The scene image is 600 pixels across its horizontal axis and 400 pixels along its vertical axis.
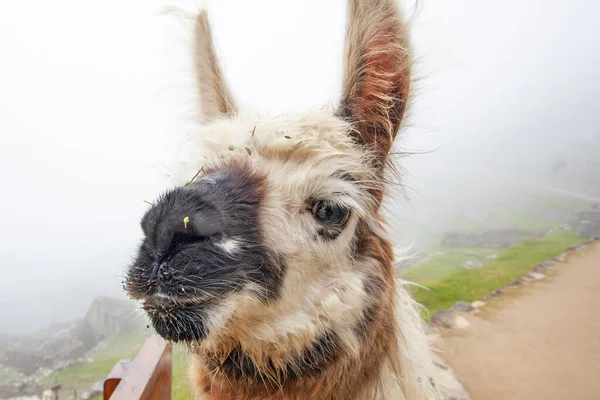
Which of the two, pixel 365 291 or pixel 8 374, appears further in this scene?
pixel 8 374

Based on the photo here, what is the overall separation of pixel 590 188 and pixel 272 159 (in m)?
22.0

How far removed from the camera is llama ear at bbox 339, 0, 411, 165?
1.49m

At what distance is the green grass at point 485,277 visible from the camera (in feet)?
25.2

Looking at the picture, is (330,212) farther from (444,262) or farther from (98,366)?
(444,262)

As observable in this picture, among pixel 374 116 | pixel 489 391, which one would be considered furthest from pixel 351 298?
pixel 489 391

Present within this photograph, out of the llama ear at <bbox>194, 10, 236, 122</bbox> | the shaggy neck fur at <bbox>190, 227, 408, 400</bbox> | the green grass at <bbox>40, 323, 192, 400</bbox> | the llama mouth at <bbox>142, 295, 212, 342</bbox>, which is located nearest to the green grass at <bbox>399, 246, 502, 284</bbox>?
the green grass at <bbox>40, 323, 192, 400</bbox>

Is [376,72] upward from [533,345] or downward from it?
upward

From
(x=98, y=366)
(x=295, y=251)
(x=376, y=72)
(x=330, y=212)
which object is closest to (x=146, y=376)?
(x=295, y=251)

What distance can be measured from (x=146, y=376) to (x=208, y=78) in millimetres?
1508

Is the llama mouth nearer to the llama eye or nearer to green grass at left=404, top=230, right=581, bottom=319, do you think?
the llama eye

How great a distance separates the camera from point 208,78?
1.95 meters

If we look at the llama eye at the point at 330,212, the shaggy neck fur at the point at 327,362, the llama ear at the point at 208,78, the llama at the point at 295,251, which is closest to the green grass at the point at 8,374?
the llama at the point at 295,251

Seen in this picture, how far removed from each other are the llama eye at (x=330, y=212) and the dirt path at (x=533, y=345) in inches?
172

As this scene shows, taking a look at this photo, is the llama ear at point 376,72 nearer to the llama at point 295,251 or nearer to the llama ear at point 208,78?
the llama at point 295,251
